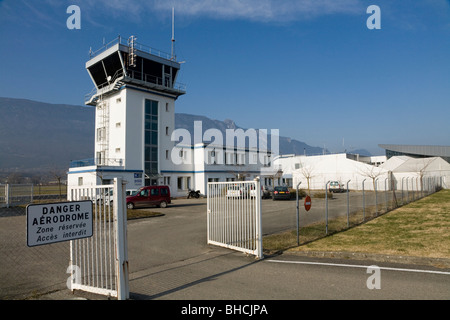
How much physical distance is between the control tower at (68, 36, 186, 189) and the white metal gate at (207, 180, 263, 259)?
86.4 ft

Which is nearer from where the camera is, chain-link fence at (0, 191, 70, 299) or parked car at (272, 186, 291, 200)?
chain-link fence at (0, 191, 70, 299)

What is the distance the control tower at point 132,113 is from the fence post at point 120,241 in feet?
98.1

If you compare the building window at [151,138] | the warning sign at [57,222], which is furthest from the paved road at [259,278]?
the building window at [151,138]

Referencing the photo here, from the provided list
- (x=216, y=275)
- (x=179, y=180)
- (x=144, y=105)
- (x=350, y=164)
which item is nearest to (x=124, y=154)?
(x=144, y=105)

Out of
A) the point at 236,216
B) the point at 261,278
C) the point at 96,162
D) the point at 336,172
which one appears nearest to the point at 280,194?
the point at 96,162

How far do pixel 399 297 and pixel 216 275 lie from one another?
351 centimetres

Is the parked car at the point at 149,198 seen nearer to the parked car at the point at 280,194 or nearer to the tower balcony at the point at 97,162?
the tower balcony at the point at 97,162

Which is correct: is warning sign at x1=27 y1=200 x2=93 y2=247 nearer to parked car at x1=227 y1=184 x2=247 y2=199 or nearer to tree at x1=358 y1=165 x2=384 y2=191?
parked car at x1=227 y1=184 x2=247 y2=199

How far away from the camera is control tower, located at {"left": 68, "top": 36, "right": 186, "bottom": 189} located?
36094mm

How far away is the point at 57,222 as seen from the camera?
4969mm

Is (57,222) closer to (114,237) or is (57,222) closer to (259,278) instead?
(114,237)

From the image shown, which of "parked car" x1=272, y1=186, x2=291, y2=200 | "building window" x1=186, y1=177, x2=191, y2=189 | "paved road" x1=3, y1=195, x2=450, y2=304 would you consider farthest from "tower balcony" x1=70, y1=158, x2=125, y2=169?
"paved road" x1=3, y1=195, x2=450, y2=304

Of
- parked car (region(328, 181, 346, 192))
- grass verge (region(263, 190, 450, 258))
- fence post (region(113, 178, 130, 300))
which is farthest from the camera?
parked car (region(328, 181, 346, 192))

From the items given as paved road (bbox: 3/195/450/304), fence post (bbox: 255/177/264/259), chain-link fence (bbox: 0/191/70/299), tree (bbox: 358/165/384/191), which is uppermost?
tree (bbox: 358/165/384/191)
